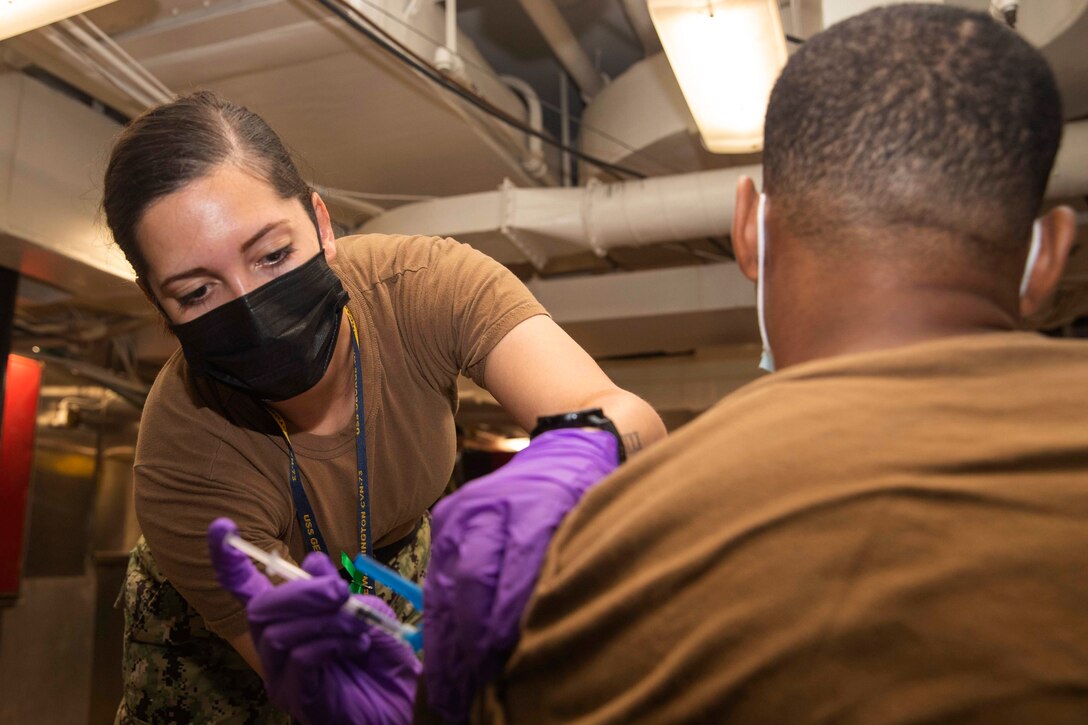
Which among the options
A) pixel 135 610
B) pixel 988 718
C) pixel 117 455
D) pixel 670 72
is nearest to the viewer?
pixel 988 718

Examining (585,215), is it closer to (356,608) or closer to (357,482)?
(357,482)

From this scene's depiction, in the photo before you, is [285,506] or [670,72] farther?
[670,72]

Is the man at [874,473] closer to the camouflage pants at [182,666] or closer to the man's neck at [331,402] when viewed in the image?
the man's neck at [331,402]

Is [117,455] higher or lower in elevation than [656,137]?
lower

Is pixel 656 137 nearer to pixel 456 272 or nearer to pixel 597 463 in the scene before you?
pixel 456 272

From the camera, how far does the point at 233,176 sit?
4.39 ft

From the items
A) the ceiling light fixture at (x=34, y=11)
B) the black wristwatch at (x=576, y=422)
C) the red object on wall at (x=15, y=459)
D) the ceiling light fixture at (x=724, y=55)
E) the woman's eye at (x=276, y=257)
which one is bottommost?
the red object on wall at (x=15, y=459)

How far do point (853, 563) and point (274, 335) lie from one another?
998 mm

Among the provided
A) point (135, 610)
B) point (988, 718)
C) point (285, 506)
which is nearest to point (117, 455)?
point (135, 610)

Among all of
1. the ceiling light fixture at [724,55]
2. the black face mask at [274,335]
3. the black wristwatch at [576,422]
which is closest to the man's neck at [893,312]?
the black wristwatch at [576,422]

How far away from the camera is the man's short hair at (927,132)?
72 cm

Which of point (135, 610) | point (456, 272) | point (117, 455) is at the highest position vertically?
point (456, 272)

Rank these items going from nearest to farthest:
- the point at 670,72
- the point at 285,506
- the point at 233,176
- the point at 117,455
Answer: the point at 233,176, the point at 285,506, the point at 670,72, the point at 117,455

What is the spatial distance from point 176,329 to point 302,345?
A: 0.20 m
